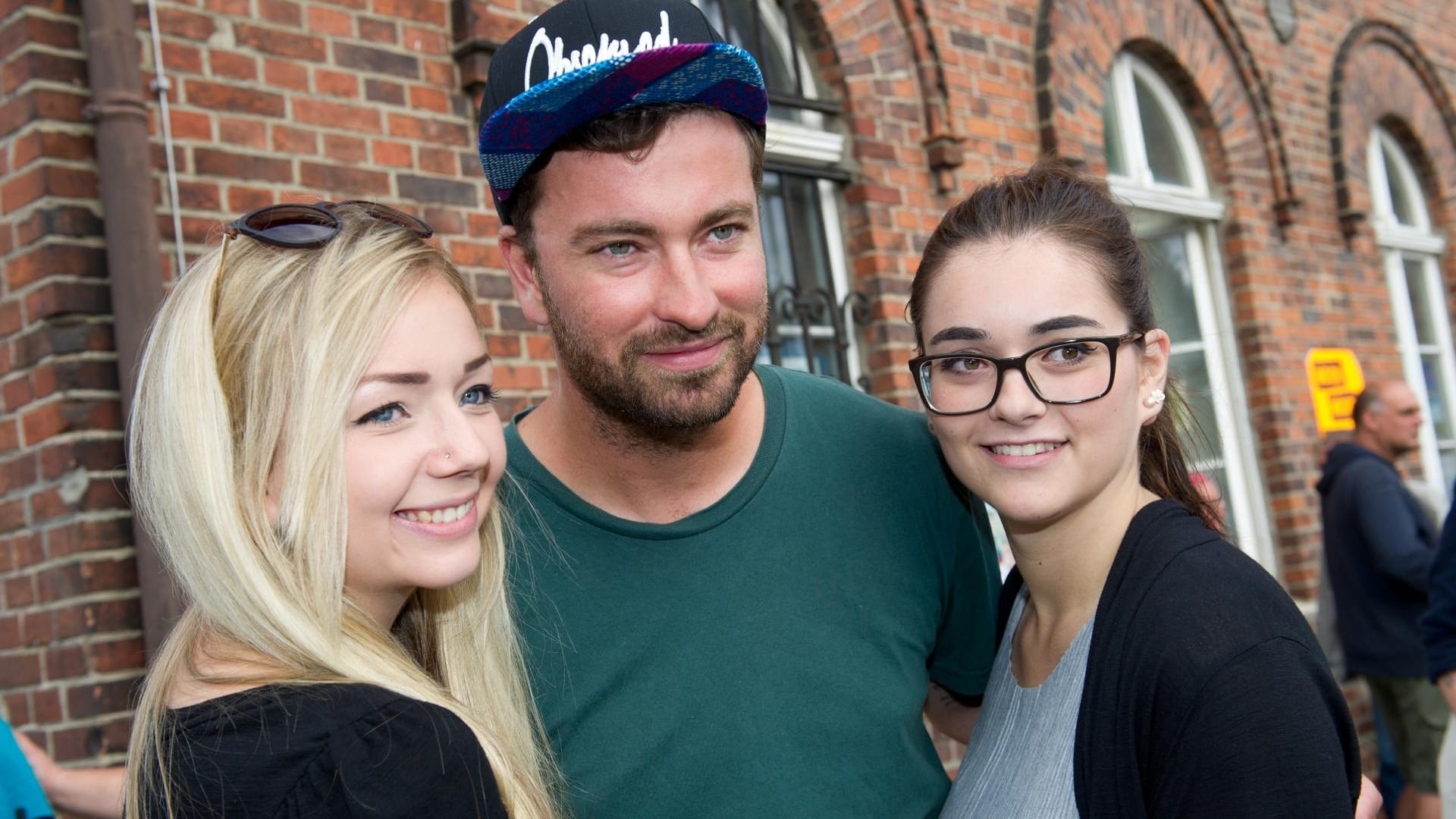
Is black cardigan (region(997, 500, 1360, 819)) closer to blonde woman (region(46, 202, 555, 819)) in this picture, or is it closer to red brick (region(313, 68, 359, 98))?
blonde woman (region(46, 202, 555, 819))

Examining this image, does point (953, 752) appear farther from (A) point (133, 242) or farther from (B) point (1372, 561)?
(A) point (133, 242)

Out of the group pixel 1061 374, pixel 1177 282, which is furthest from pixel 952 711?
pixel 1177 282

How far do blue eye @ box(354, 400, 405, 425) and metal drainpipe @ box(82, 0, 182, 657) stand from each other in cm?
150

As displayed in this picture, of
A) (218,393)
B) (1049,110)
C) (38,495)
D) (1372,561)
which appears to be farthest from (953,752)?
(218,393)

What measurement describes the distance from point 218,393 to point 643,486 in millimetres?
600

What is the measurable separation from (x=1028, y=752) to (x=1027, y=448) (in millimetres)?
412

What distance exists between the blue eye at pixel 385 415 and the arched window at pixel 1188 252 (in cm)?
Answer: 518

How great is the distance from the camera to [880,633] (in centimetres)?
172

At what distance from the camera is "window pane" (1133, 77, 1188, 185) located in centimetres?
620

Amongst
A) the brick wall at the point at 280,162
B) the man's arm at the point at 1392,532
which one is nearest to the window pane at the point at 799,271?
the brick wall at the point at 280,162

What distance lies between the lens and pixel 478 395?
1.56 meters

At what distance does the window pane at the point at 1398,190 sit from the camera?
788 cm

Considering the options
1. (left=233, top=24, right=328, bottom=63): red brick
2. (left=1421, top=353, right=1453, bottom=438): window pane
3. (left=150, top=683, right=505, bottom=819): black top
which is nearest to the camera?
(left=150, top=683, right=505, bottom=819): black top

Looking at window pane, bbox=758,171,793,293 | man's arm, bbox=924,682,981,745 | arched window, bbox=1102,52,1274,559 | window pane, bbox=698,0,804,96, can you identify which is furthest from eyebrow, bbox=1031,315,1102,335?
arched window, bbox=1102,52,1274,559
